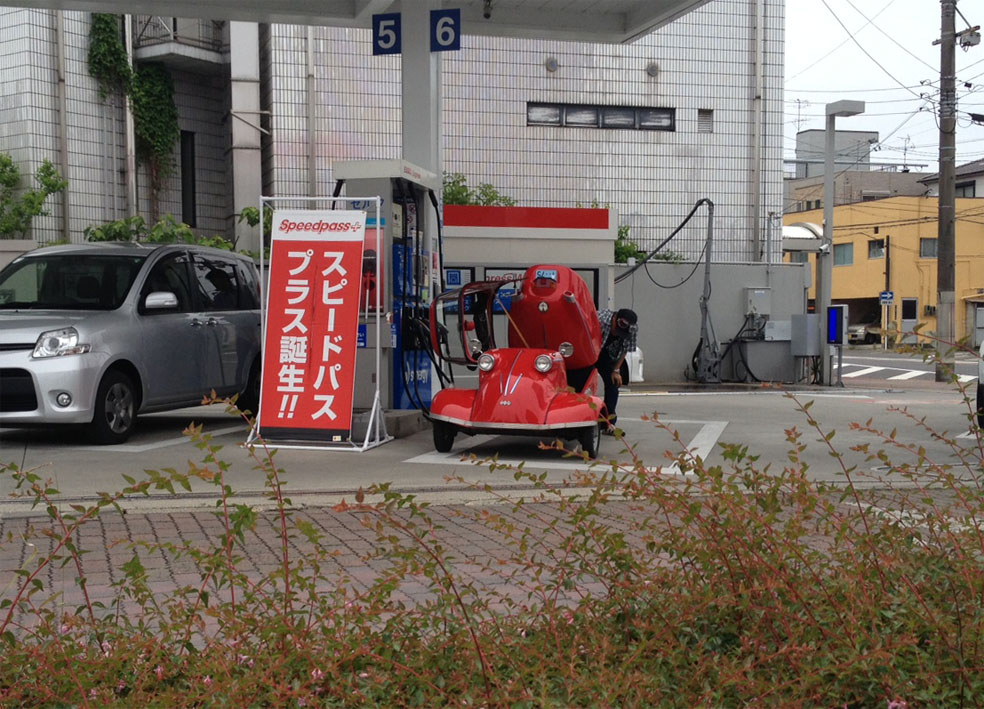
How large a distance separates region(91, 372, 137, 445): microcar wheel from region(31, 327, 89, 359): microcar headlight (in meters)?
0.44

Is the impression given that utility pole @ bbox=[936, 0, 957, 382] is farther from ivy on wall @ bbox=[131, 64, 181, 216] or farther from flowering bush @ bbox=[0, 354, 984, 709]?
flowering bush @ bbox=[0, 354, 984, 709]

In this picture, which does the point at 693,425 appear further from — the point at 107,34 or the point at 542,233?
the point at 107,34

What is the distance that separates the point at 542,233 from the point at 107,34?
10.3 m

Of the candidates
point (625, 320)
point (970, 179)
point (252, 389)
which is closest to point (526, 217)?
point (252, 389)

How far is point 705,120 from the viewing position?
79.9ft

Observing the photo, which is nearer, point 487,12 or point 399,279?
point 399,279

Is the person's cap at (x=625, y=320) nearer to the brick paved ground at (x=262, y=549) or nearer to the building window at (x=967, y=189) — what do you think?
the brick paved ground at (x=262, y=549)

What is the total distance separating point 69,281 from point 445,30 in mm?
4982

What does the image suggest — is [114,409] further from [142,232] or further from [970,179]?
[970,179]

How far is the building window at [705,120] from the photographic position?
24.3 meters

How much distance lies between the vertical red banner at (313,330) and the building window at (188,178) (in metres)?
14.5

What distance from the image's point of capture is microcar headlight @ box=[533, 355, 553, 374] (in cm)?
989

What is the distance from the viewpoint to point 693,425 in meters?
13.3

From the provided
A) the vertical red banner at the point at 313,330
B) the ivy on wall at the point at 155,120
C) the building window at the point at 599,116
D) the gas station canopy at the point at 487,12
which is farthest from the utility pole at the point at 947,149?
Result: the vertical red banner at the point at 313,330
